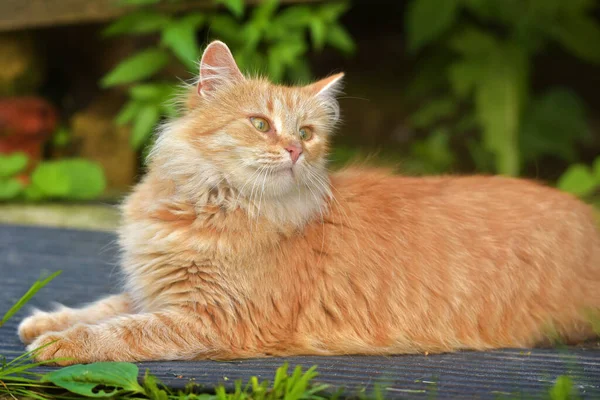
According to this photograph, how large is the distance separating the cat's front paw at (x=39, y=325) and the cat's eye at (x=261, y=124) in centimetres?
106

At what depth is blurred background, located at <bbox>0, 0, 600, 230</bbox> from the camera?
5129mm

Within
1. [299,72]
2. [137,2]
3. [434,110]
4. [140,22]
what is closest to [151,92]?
[140,22]

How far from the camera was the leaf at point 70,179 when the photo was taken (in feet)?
17.1

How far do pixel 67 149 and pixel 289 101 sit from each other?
139 inches

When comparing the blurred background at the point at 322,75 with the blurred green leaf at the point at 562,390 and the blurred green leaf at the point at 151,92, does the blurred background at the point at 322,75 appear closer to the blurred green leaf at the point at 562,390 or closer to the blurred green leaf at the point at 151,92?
the blurred green leaf at the point at 151,92

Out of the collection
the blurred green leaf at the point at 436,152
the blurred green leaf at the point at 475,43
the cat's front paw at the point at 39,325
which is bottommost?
the cat's front paw at the point at 39,325

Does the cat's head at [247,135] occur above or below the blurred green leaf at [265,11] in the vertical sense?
below

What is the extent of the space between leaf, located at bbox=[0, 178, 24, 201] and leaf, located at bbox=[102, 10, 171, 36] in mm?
1166

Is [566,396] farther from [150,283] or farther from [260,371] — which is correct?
[150,283]

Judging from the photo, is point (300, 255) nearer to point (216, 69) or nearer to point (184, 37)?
point (216, 69)

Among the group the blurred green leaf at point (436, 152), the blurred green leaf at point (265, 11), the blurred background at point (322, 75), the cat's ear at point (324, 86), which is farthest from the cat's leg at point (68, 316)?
the blurred green leaf at point (436, 152)

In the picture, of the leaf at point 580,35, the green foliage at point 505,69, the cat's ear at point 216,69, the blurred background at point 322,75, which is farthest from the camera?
the leaf at point 580,35

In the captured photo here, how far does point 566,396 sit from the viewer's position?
7.26 ft

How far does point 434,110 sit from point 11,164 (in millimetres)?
3167
